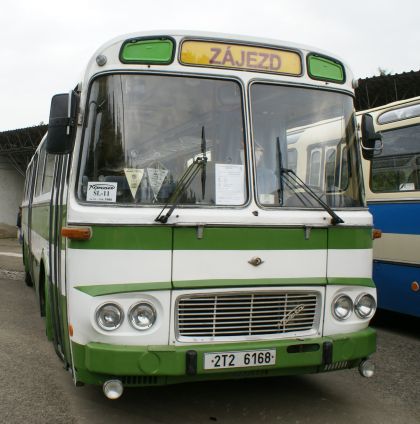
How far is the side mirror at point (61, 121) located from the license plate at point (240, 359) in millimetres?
1858

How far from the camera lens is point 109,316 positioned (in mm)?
4109

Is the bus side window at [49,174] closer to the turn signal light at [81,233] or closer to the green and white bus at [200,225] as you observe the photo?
the green and white bus at [200,225]

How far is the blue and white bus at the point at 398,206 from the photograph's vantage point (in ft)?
23.6

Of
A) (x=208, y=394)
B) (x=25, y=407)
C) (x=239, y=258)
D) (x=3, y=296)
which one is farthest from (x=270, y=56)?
(x=3, y=296)

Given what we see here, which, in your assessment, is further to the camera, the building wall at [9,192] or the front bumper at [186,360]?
the building wall at [9,192]

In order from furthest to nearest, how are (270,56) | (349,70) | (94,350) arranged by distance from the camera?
(349,70), (270,56), (94,350)

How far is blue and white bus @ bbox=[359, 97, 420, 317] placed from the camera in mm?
7184

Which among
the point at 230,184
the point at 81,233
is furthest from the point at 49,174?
the point at 230,184

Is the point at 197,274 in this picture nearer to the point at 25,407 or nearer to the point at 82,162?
the point at 82,162

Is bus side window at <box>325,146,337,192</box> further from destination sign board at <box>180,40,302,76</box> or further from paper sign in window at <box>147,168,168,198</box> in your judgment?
paper sign in window at <box>147,168,168,198</box>

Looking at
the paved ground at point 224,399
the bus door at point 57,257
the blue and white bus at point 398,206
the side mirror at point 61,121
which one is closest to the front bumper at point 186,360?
the paved ground at point 224,399

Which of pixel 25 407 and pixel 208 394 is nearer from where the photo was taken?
pixel 25 407

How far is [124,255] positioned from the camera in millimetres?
4156

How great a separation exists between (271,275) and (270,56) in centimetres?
177
